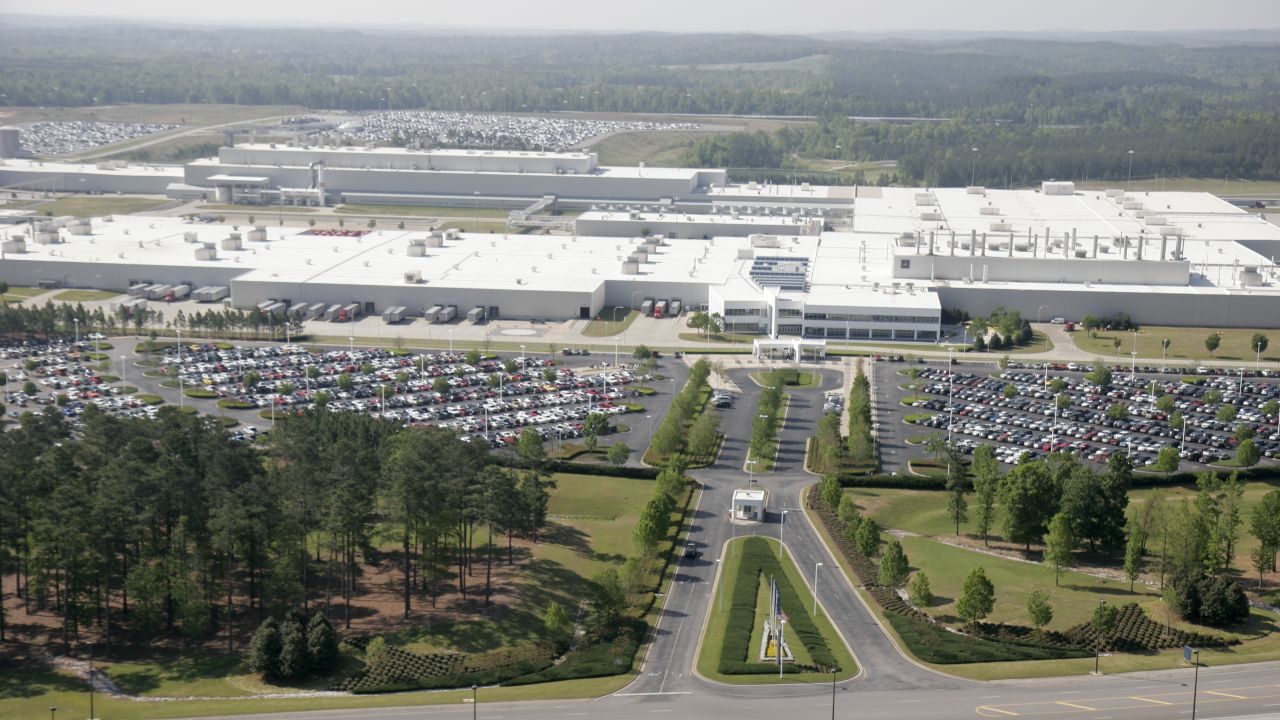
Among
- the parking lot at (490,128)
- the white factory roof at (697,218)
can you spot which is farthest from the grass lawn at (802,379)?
the parking lot at (490,128)

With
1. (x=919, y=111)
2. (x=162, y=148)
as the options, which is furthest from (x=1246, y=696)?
(x=919, y=111)

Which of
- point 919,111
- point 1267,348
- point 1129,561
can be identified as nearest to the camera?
point 1129,561

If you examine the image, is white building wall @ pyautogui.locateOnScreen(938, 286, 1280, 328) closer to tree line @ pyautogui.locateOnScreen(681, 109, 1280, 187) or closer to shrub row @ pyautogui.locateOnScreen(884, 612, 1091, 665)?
shrub row @ pyautogui.locateOnScreen(884, 612, 1091, 665)

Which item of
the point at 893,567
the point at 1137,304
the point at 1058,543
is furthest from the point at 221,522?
the point at 1137,304

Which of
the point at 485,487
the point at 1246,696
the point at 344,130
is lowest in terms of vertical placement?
the point at 1246,696

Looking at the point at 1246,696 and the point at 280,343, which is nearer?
the point at 1246,696

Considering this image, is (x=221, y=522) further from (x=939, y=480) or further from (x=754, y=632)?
(x=939, y=480)

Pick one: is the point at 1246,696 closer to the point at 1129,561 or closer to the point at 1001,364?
the point at 1129,561
